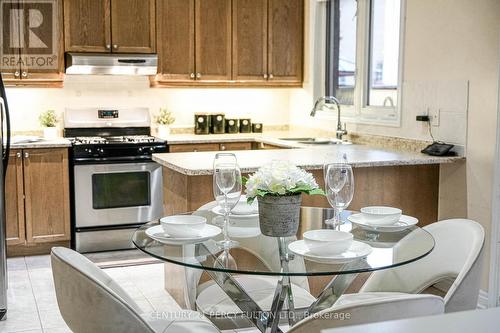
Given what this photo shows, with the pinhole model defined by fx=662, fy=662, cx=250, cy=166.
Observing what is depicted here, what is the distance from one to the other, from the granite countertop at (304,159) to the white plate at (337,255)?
4.77ft

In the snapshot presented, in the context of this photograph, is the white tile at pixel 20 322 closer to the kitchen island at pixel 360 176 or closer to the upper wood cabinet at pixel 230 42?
the kitchen island at pixel 360 176

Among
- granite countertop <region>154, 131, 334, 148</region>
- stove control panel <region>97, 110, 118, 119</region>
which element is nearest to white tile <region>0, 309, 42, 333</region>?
granite countertop <region>154, 131, 334, 148</region>

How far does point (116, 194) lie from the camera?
213 inches

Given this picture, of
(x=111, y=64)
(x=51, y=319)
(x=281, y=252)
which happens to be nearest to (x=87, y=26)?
(x=111, y=64)

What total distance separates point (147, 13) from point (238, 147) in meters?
1.39

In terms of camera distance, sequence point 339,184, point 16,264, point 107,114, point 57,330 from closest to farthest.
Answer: point 339,184, point 57,330, point 16,264, point 107,114

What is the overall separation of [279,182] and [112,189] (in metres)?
3.34

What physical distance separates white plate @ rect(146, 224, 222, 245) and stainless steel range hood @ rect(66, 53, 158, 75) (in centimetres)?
322

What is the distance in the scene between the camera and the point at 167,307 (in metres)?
4.05

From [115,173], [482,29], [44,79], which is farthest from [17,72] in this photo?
[482,29]

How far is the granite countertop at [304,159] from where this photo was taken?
377cm

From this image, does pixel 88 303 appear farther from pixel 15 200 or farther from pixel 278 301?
pixel 15 200

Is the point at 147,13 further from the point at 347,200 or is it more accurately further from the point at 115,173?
the point at 347,200

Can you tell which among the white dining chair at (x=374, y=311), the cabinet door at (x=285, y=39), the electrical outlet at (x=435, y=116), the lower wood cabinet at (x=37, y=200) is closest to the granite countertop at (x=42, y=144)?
the lower wood cabinet at (x=37, y=200)
